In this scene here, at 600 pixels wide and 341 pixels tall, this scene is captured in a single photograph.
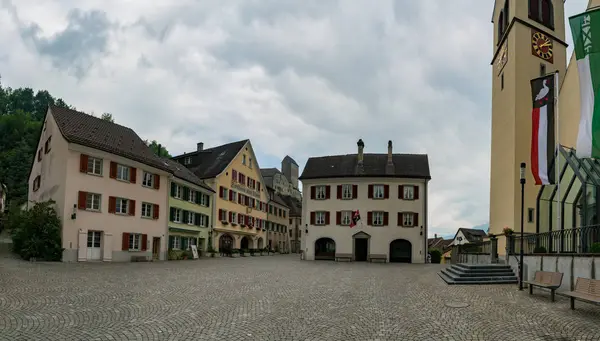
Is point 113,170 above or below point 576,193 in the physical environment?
above

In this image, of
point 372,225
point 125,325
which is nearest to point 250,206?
point 372,225

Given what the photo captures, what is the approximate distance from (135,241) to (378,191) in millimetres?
23070

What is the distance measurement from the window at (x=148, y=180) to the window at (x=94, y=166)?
431 cm

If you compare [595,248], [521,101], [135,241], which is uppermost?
[521,101]

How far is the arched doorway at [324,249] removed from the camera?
156 feet

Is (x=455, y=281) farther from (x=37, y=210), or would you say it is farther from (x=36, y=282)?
(x=37, y=210)

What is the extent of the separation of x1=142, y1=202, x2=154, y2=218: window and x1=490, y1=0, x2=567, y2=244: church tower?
24389mm

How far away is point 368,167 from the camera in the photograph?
159ft

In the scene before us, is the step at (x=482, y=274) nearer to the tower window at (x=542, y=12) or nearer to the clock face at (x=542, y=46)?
the clock face at (x=542, y=46)

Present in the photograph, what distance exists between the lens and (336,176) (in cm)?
4738

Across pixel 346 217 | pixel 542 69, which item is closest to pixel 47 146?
pixel 346 217

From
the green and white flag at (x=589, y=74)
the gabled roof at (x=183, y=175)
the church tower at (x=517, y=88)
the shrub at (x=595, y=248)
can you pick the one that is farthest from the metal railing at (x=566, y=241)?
the gabled roof at (x=183, y=175)

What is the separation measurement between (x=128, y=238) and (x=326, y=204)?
20480 millimetres

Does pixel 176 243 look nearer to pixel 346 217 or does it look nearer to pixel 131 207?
pixel 131 207
